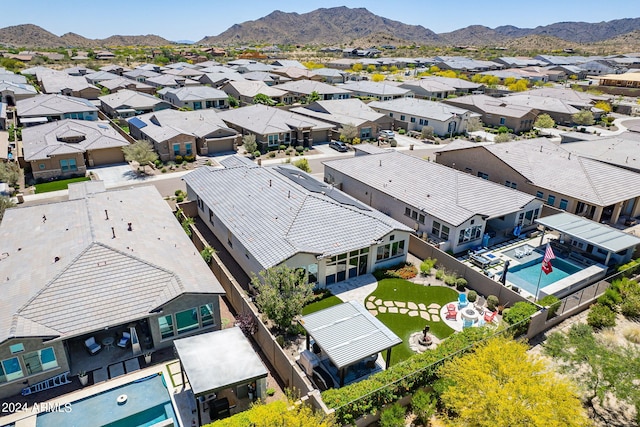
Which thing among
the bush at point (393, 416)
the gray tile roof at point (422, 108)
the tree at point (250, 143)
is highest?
the gray tile roof at point (422, 108)

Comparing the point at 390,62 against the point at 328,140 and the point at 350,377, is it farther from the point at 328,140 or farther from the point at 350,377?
the point at 350,377

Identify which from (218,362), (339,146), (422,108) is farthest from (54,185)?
(422,108)

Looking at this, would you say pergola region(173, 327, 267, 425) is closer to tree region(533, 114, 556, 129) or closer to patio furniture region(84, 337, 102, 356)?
patio furniture region(84, 337, 102, 356)

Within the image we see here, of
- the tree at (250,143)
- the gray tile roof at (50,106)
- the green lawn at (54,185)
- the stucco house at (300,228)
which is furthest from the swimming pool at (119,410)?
the gray tile roof at (50,106)

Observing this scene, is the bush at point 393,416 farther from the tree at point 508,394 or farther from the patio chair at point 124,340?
the patio chair at point 124,340

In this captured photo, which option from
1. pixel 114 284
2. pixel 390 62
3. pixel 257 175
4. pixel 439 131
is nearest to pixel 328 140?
pixel 439 131

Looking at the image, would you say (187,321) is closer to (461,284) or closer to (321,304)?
(321,304)

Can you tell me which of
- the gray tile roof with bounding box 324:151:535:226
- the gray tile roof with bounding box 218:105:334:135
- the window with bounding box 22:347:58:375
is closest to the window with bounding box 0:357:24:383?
the window with bounding box 22:347:58:375
